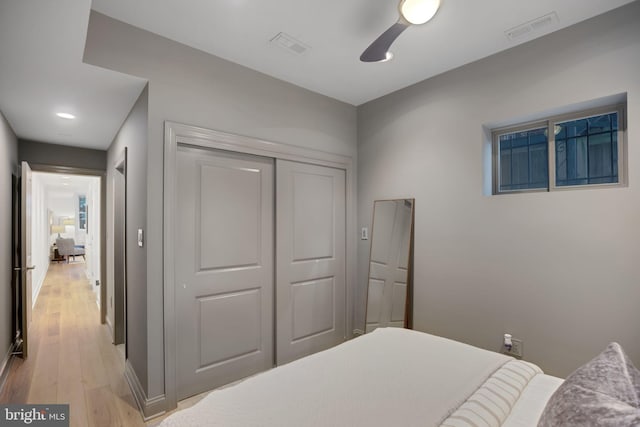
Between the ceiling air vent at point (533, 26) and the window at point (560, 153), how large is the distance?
633mm

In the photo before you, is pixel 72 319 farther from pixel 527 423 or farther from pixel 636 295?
pixel 636 295

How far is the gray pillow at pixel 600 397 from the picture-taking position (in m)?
0.74

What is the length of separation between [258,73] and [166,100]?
86 cm

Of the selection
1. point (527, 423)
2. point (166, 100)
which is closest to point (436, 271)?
point (527, 423)

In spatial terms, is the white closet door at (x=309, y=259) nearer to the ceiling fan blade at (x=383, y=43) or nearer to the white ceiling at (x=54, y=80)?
the ceiling fan blade at (x=383, y=43)

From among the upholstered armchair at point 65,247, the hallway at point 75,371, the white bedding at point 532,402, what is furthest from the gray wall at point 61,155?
the upholstered armchair at point 65,247

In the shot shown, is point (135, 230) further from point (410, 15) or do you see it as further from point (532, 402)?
point (532, 402)

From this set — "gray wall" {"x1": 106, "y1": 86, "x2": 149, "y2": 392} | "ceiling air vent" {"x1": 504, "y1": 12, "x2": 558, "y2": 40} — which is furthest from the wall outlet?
"gray wall" {"x1": 106, "y1": 86, "x2": 149, "y2": 392}

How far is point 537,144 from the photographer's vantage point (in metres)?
2.40

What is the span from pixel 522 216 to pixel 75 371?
13.3 ft

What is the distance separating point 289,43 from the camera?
7.41ft

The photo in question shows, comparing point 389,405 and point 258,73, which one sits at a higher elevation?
point 258,73

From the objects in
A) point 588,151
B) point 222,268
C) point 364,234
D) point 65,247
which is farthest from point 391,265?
point 65,247

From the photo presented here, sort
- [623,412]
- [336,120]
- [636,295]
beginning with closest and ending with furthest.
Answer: [623,412]
[636,295]
[336,120]
